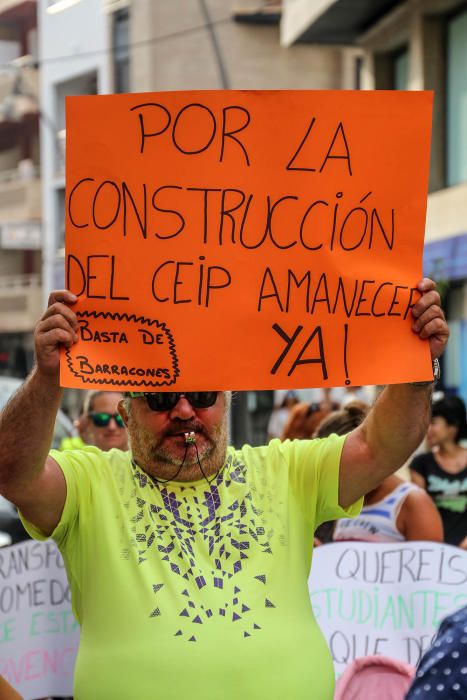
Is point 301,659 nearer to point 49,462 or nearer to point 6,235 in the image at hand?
point 49,462

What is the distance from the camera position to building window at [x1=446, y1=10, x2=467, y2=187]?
15945 mm

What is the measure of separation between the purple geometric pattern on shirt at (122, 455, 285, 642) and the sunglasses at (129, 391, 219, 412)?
0.17 m

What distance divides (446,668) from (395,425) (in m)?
1.41

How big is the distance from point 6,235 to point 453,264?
67.9 feet

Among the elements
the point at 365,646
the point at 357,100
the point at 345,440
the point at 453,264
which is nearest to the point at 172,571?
the point at 345,440

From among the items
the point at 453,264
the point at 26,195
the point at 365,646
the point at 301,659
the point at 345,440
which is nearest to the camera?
the point at 301,659

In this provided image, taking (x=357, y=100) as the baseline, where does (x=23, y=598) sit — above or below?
below

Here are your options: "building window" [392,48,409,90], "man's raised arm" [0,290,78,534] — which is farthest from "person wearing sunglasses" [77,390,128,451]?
"building window" [392,48,409,90]

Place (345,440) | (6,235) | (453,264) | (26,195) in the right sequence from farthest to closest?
(26,195) → (6,235) → (453,264) → (345,440)

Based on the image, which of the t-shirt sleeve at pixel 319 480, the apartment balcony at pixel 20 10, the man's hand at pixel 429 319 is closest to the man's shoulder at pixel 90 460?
the t-shirt sleeve at pixel 319 480

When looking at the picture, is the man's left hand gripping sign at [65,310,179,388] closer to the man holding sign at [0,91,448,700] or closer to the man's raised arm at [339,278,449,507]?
the man holding sign at [0,91,448,700]

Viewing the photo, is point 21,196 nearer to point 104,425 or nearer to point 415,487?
point 104,425

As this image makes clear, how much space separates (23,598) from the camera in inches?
170

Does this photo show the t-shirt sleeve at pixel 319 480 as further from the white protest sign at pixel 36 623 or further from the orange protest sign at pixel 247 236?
the white protest sign at pixel 36 623
